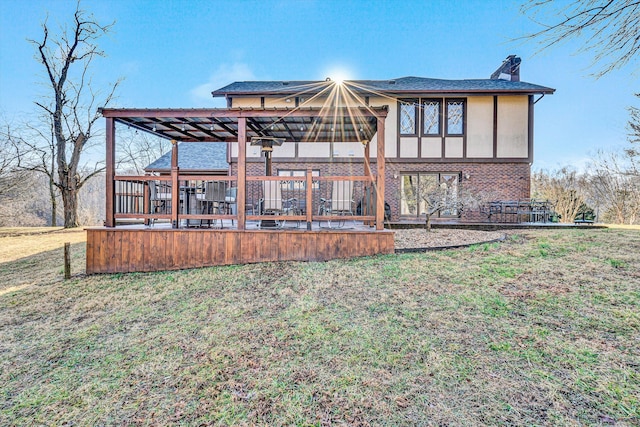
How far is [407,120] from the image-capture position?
40.0 ft

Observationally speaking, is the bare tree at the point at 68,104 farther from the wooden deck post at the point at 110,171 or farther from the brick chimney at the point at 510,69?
→ the brick chimney at the point at 510,69

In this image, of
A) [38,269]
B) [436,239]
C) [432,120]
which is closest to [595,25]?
[436,239]

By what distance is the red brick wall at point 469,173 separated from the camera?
11.8 m

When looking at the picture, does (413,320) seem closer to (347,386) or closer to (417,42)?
(347,386)

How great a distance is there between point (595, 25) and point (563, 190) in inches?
620

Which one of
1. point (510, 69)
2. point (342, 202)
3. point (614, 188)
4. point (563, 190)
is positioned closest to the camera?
point (342, 202)

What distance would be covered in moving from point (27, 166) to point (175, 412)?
19501 millimetres

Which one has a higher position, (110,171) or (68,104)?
(68,104)

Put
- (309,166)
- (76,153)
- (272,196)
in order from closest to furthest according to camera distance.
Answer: (272,196)
(309,166)
(76,153)

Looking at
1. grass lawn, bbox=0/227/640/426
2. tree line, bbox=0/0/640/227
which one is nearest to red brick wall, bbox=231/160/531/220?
tree line, bbox=0/0/640/227

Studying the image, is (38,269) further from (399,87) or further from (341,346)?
(399,87)

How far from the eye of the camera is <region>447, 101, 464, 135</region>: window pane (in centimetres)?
1208

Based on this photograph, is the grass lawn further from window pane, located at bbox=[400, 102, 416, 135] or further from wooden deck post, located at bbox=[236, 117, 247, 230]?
window pane, located at bbox=[400, 102, 416, 135]

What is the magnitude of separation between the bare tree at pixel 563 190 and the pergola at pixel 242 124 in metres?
12.8
